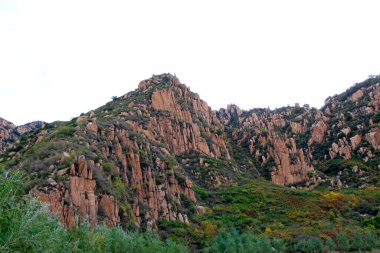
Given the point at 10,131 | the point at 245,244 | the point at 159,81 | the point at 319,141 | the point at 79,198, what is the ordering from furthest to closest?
the point at 319,141
the point at 159,81
the point at 10,131
the point at 245,244
the point at 79,198

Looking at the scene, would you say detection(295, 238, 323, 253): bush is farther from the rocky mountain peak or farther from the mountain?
the rocky mountain peak

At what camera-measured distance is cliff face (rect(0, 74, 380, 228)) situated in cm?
4184

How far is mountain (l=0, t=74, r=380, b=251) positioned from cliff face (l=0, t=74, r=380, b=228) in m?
0.23

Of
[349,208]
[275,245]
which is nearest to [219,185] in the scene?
[349,208]

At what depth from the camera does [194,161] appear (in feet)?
310

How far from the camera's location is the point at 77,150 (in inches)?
1822

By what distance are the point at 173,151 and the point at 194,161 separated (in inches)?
241

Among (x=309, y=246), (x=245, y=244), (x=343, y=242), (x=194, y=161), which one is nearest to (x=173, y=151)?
(x=194, y=161)

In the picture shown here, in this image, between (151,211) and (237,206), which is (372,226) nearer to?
(237,206)

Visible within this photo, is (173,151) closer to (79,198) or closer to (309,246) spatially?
(309,246)

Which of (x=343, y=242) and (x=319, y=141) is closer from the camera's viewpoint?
(x=343, y=242)

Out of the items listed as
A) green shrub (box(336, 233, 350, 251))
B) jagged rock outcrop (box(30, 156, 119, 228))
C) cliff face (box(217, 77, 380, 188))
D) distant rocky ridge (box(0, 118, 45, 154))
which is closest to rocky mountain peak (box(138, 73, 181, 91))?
cliff face (box(217, 77, 380, 188))

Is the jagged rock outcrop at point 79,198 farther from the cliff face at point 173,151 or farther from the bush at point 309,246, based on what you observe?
the bush at point 309,246

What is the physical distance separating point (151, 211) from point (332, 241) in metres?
26.7
